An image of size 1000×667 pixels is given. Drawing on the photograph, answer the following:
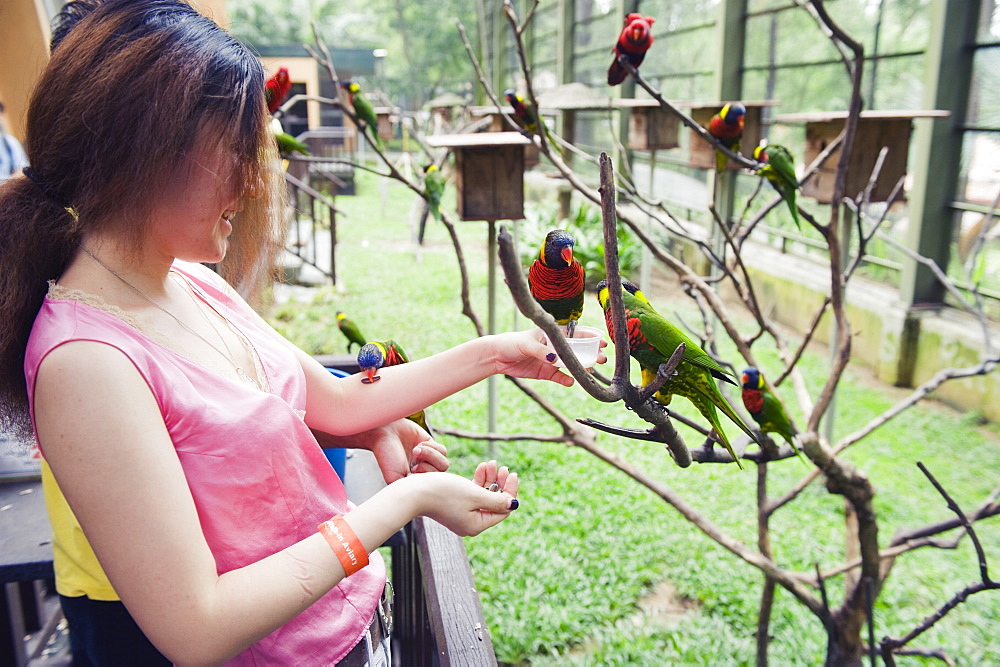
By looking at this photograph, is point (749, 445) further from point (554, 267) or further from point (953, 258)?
point (953, 258)

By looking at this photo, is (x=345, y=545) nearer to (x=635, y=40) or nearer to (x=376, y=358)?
(x=376, y=358)

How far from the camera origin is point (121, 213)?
0.70 meters

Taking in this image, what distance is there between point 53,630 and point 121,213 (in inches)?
62.1

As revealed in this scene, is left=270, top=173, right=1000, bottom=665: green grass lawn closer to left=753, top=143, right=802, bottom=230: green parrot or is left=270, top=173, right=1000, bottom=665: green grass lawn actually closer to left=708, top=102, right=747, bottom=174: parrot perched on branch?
left=708, top=102, right=747, bottom=174: parrot perched on branch

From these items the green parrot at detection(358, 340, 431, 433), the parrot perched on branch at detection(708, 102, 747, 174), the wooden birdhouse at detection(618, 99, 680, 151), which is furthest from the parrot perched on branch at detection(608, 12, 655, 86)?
the wooden birdhouse at detection(618, 99, 680, 151)

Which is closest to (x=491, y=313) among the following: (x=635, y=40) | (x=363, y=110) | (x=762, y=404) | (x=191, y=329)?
(x=363, y=110)

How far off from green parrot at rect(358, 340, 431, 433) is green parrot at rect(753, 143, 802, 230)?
0.97 m

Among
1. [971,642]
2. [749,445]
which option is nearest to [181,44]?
[749,445]

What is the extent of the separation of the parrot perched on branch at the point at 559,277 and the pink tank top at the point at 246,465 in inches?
13.5

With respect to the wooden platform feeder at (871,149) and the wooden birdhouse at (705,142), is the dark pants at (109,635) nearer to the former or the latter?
the wooden platform feeder at (871,149)

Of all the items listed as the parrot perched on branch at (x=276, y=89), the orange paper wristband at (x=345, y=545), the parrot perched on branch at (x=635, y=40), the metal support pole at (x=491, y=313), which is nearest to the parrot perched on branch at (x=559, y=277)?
the orange paper wristband at (x=345, y=545)

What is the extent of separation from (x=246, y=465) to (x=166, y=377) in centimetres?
12

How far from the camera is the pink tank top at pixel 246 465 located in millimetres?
668

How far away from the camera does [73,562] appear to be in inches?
39.1
